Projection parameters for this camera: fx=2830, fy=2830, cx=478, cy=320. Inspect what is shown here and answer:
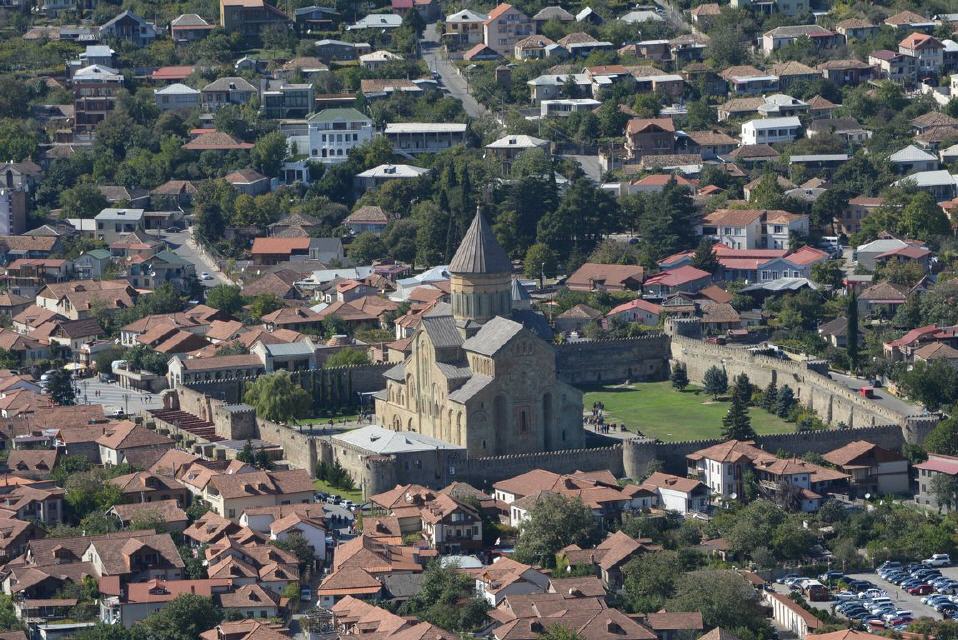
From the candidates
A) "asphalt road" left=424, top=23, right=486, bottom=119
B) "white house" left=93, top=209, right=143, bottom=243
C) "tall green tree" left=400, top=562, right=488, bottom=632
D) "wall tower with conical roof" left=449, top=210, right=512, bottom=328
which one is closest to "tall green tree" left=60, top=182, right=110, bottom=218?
"white house" left=93, top=209, right=143, bottom=243

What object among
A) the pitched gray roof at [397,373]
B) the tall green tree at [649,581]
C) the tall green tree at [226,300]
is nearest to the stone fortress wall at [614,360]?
the pitched gray roof at [397,373]

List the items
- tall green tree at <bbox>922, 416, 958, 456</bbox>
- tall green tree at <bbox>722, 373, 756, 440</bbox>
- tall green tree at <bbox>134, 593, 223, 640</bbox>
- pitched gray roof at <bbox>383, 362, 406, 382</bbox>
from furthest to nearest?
pitched gray roof at <bbox>383, 362, 406, 382</bbox>
tall green tree at <bbox>722, 373, 756, 440</bbox>
tall green tree at <bbox>922, 416, 958, 456</bbox>
tall green tree at <bbox>134, 593, 223, 640</bbox>

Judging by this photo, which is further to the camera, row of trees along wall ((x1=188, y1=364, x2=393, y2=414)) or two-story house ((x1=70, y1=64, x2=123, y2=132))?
two-story house ((x1=70, y1=64, x2=123, y2=132))

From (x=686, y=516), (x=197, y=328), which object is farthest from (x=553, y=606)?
(x=197, y=328)

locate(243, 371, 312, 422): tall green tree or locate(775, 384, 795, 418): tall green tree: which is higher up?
locate(243, 371, 312, 422): tall green tree

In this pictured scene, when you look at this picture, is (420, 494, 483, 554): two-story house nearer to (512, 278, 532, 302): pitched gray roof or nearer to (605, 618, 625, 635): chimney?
(605, 618, 625, 635): chimney

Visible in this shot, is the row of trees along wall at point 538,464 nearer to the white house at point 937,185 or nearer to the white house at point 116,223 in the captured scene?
the white house at point 937,185
